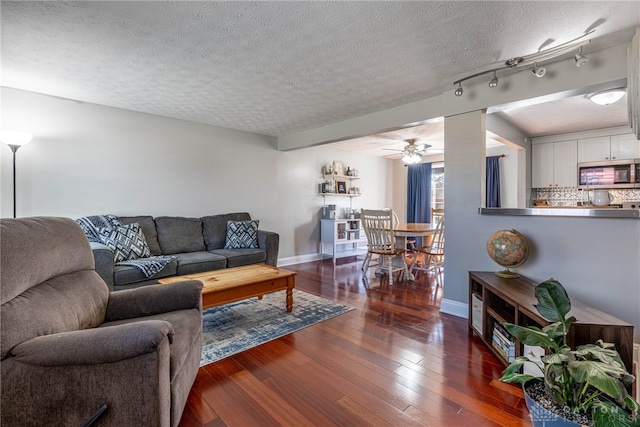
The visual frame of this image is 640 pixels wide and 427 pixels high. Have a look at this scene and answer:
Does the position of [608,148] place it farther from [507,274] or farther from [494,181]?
[507,274]

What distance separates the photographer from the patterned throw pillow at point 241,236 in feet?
13.1

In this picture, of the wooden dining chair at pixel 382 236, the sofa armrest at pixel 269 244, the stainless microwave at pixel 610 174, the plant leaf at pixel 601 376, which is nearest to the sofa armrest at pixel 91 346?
the plant leaf at pixel 601 376

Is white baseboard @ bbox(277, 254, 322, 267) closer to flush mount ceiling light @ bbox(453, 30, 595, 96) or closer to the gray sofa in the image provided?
the gray sofa

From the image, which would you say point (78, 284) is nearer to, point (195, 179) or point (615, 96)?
point (195, 179)

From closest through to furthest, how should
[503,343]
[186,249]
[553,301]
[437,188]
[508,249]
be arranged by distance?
1. [553,301]
2. [503,343]
3. [508,249]
4. [186,249]
5. [437,188]

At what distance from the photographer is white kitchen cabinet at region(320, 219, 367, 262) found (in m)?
5.54

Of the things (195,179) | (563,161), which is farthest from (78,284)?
(563,161)

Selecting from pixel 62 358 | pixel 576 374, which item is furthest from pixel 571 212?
pixel 62 358

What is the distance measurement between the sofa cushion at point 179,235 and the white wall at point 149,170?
0.77 ft

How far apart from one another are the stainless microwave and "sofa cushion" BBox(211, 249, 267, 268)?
5179mm

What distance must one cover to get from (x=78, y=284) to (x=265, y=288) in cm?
145

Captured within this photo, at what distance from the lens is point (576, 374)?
3.31 feet

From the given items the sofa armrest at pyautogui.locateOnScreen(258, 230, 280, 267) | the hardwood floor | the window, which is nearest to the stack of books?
the hardwood floor

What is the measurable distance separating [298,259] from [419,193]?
11.0 feet
